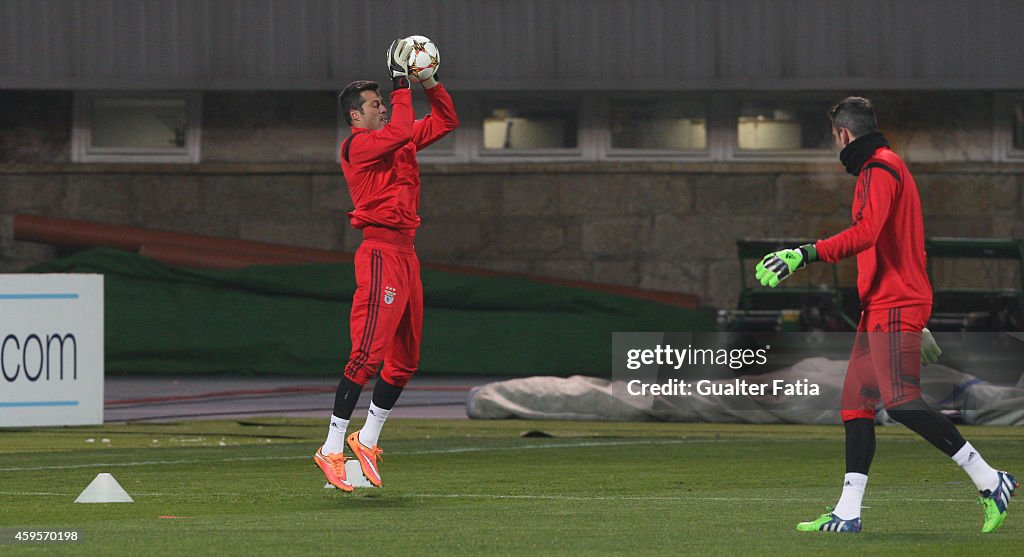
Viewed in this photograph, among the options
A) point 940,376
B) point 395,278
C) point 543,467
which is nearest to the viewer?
point 395,278

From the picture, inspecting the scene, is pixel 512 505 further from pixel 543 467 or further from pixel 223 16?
pixel 223 16

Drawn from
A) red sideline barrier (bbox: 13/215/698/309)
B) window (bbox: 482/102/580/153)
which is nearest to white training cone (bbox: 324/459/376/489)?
red sideline barrier (bbox: 13/215/698/309)

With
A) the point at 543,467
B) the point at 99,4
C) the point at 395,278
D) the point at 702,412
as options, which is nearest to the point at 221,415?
the point at 702,412

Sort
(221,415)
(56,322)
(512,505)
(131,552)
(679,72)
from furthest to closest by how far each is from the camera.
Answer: (679,72), (221,415), (56,322), (512,505), (131,552)

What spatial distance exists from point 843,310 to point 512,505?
1396 centimetres

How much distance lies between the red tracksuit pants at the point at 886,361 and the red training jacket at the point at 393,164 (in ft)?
9.20

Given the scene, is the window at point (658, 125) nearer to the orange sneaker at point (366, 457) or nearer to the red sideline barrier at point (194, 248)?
the red sideline barrier at point (194, 248)

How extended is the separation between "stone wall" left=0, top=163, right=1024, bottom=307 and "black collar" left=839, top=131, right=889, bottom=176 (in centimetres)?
1750

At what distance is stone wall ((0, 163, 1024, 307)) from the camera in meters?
25.3

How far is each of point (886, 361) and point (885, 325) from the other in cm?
16

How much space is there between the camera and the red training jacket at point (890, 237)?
761cm

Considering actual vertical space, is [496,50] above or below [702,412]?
above

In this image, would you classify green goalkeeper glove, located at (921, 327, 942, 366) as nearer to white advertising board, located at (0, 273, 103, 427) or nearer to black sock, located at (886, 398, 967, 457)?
black sock, located at (886, 398, 967, 457)

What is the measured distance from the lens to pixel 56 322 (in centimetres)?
1496
